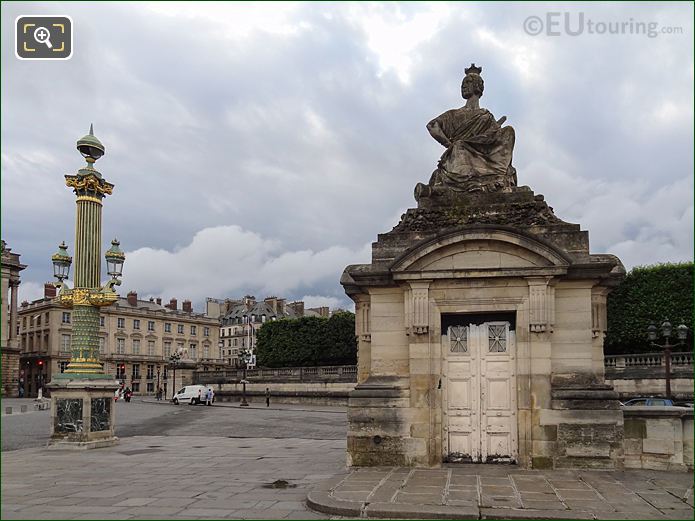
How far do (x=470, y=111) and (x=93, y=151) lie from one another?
10747 millimetres

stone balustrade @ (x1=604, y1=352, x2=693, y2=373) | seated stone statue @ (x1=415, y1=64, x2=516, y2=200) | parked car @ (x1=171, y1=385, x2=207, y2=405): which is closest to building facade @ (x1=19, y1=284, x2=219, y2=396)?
parked car @ (x1=171, y1=385, x2=207, y2=405)

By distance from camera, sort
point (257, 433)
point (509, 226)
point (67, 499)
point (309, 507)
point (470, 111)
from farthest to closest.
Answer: point (257, 433) → point (470, 111) → point (509, 226) → point (67, 499) → point (309, 507)

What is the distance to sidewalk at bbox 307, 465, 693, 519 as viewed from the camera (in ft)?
26.1

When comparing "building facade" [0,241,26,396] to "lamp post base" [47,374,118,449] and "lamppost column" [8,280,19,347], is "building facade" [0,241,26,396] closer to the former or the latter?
"lamppost column" [8,280,19,347]

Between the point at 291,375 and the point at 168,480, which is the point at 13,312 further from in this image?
the point at 168,480

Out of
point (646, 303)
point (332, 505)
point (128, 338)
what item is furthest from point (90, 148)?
point (128, 338)

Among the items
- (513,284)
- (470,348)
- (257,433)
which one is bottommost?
(257,433)

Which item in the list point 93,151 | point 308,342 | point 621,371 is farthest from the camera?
A: point 308,342

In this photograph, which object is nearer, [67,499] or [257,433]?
[67,499]

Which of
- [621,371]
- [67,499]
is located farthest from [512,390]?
[621,371]

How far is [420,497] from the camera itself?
28.7ft

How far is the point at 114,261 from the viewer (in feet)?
62.0

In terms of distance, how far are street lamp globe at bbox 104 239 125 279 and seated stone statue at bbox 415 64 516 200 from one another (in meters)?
9.86

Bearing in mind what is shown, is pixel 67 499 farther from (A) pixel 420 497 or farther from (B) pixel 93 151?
(B) pixel 93 151
